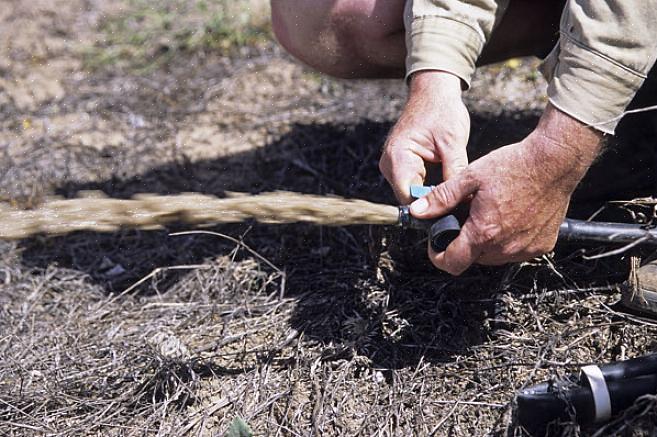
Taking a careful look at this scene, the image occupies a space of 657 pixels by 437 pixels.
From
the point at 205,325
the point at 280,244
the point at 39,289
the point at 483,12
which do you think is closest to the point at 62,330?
the point at 39,289

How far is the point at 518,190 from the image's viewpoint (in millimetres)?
1393

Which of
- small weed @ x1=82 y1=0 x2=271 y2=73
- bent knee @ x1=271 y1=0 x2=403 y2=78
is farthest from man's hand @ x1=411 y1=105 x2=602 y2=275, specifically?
small weed @ x1=82 y1=0 x2=271 y2=73

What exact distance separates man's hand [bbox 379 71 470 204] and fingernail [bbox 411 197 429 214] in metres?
0.04

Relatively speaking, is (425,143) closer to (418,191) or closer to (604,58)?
(418,191)

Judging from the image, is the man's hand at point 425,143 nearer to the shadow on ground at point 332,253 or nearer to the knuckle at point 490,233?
the knuckle at point 490,233

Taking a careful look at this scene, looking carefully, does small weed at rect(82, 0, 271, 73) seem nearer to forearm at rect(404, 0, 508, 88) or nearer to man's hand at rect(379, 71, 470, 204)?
forearm at rect(404, 0, 508, 88)

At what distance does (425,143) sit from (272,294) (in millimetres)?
603

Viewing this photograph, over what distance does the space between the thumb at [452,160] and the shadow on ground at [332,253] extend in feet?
1.12

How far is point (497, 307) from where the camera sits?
1.71 m

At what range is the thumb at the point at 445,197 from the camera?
1.42 m

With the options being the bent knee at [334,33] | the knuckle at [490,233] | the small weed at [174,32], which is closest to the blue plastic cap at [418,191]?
the knuckle at [490,233]

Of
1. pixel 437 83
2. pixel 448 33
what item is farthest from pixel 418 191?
pixel 448 33

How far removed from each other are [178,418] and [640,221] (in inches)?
45.6

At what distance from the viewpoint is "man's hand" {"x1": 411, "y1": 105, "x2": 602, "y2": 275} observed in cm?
139
